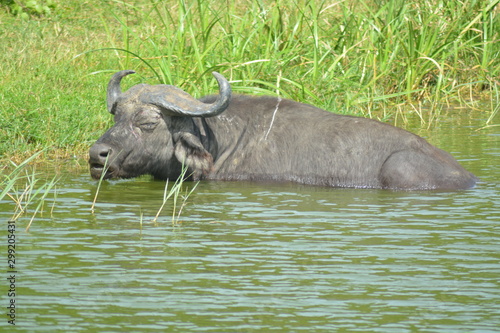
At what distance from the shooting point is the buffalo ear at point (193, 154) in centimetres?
927

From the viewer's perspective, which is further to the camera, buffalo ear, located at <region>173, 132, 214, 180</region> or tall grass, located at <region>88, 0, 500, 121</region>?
tall grass, located at <region>88, 0, 500, 121</region>

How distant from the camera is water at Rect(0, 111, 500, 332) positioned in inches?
195

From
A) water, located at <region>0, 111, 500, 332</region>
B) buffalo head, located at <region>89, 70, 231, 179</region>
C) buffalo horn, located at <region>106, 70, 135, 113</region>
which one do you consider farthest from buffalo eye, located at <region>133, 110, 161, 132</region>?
water, located at <region>0, 111, 500, 332</region>

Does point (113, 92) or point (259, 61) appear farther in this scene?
point (259, 61)

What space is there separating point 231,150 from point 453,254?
11.6 ft

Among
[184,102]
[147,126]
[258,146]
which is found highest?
[184,102]

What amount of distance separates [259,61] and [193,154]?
2429 millimetres

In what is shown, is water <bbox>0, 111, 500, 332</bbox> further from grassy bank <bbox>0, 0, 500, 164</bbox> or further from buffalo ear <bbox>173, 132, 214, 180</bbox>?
grassy bank <bbox>0, 0, 500, 164</bbox>

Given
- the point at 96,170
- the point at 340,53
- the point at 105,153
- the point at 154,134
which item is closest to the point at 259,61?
the point at 340,53

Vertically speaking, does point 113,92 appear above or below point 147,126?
above

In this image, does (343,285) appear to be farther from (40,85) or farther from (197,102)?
(40,85)

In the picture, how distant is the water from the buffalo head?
38 centimetres

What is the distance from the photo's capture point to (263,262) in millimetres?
6039

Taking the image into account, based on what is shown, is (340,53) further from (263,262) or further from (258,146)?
(263,262)
